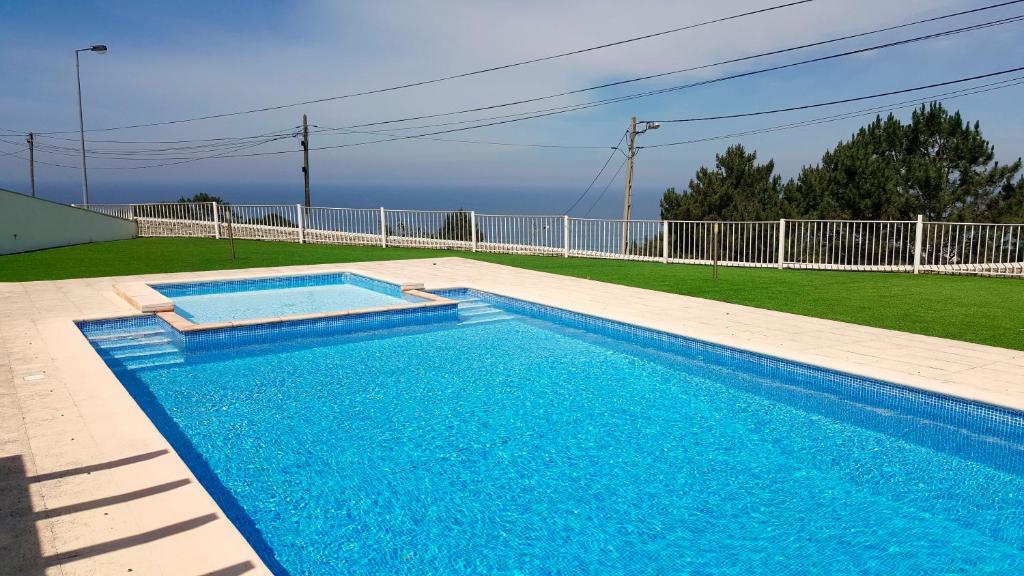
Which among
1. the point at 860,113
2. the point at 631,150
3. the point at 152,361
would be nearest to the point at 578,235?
the point at 631,150

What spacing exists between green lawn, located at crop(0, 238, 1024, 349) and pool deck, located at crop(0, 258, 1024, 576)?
768 millimetres

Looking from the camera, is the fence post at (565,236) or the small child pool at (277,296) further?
the fence post at (565,236)

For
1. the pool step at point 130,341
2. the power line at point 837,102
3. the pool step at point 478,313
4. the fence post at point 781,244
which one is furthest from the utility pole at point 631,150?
the pool step at point 130,341

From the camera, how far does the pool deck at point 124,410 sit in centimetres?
253

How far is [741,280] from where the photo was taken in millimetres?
10930

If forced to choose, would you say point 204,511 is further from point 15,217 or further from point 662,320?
point 15,217

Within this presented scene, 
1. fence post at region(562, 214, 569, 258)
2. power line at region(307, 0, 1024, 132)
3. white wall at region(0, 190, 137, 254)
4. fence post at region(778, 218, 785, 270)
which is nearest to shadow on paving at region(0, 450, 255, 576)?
fence post at region(778, 218, 785, 270)

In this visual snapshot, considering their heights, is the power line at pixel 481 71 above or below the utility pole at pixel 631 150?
above

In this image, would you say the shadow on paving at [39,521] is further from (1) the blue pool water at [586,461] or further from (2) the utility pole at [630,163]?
(2) the utility pole at [630,163]

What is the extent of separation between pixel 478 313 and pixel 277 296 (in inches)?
A: 145

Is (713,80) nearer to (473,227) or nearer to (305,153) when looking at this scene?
(473,227)

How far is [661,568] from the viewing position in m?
2.94

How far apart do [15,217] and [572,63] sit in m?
17.5

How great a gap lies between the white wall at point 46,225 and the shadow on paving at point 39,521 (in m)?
15.5
